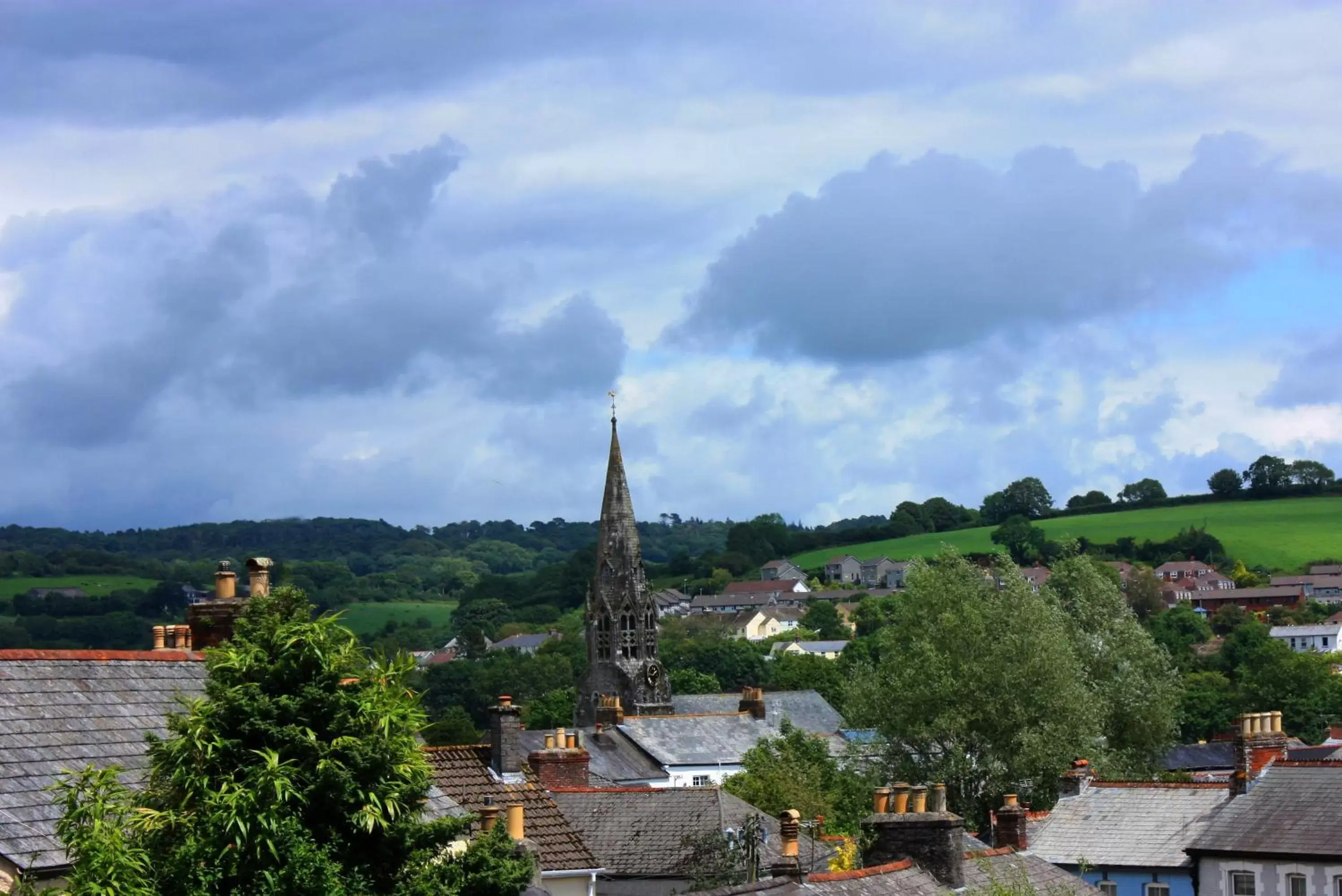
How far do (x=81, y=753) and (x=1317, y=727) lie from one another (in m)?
116

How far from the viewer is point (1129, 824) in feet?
145

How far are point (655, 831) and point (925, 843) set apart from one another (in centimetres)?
1552

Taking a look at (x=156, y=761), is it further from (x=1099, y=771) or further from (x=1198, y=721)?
(x=1198, y=721)

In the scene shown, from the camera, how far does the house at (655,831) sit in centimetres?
4000

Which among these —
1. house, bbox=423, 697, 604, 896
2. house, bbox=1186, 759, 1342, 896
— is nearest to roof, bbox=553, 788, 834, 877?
house, bbox=423, 697, 604, 896

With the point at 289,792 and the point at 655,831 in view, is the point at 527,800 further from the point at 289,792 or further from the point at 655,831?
the point at 289,792

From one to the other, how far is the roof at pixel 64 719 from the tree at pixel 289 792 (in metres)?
0.50

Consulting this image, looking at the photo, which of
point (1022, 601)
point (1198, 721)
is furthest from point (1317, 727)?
point (1022, 601)

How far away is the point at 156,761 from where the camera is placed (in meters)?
18.5

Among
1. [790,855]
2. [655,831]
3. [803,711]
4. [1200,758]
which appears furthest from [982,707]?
[803,711]

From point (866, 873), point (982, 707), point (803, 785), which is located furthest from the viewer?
point (982, 707)

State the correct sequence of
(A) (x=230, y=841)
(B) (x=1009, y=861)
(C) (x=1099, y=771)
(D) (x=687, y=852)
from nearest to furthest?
(A) (x=230, y=841), (B) (x=1009, y=861), (D) (x=687, y=852), (C) (x=1099, y=771)

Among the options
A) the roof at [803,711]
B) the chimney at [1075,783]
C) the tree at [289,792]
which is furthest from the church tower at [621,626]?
the tree at [289,792]

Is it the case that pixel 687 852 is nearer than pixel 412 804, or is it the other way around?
pixel 412 804
